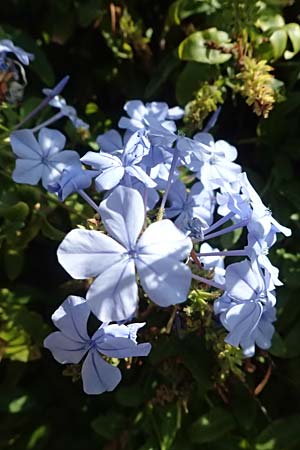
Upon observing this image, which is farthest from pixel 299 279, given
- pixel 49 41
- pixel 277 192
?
pixel 49 41

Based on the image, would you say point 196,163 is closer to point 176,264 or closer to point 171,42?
point 176,264

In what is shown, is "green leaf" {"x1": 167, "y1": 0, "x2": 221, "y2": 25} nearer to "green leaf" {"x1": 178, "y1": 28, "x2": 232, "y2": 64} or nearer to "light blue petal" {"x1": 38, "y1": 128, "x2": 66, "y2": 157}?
"green leaf" {"x1": 178, "y1": 28, "x2": 232, "y2": 64}

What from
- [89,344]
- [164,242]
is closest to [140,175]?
[164,242]

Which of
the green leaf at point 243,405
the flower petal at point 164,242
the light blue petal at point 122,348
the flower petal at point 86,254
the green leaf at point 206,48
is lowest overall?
the green leaf at point 243,405

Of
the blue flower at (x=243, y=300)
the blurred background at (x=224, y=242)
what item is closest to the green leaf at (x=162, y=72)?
the blurred background at (x=224, y=242)

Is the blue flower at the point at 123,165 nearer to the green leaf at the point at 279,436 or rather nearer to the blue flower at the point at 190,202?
the blue flower at the point at 190,202

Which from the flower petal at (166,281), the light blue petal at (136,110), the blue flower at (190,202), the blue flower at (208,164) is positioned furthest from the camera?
the light blue petal at (136,110)

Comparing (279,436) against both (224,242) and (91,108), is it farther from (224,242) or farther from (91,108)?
(91,108)
